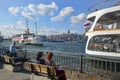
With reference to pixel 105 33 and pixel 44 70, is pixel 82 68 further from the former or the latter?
pixel 105 33

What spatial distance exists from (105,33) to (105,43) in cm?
108

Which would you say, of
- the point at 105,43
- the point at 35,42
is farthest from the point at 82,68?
the point at 35,42

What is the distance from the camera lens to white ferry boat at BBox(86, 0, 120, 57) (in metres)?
20.0

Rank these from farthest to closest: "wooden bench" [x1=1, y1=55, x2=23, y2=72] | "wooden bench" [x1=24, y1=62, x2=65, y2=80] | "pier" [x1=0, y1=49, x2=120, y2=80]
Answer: "wooden bench" [x1=1, y1=55, x2=23, y2=72], "pier" [x1=0, y1=49, x2=120, y2=80], "wooden bench" [x1=24, y1=62, x2=65, y2=80]

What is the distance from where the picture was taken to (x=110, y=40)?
21516 mm

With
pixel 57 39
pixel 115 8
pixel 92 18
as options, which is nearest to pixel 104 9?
pixel 115 8

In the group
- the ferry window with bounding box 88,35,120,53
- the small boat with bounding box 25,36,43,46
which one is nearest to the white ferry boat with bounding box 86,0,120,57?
the ferry window with bounding box 88,35,120,53

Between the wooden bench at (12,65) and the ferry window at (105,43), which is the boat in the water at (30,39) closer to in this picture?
the ferry window at (105,43)

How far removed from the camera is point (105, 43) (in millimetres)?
21406

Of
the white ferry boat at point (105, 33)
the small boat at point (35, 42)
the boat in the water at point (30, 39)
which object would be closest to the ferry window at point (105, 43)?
the white ferry boat at point (105, 33)

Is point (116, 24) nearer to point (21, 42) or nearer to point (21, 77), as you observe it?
point (21, 77)

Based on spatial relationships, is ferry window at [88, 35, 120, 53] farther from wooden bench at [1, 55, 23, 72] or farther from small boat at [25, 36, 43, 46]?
small boat at [25, 36, 43, 46]

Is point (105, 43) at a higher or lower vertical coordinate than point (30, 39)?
lower

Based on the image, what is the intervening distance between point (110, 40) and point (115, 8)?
2980 mm
